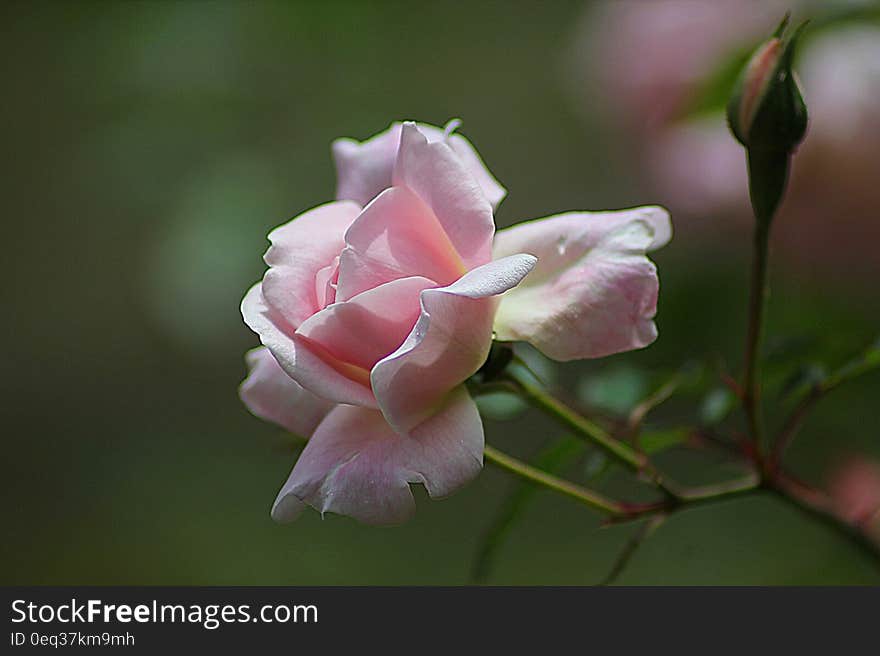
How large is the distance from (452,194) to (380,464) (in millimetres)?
64

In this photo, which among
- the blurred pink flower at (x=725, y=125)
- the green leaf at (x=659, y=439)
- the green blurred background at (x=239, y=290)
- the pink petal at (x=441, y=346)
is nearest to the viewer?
the pink petal at (x=441, y=346)

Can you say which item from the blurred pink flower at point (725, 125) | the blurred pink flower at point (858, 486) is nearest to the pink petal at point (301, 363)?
the blurred pink flower at point (725, 125)

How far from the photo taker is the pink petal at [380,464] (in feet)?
0.66

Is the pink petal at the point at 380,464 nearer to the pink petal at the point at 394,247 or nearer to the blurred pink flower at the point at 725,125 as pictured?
the pink petal at the point at 394,247

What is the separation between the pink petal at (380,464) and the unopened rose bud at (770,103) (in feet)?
0.35

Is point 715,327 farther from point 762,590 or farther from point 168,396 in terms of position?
point 168,396

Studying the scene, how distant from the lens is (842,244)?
49 centimetres

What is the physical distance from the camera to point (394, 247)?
0.22 meters

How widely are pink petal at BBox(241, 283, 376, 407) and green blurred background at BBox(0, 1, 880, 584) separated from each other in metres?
0.08

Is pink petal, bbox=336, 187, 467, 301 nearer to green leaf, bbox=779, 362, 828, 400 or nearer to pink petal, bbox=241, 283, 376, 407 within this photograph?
pink petal, bbox=241, 283, 376, 407

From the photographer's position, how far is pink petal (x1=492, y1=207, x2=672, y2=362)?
8.8 inches

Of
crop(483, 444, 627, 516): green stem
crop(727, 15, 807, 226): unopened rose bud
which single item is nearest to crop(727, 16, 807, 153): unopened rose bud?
crop(727, 15, 807, 226): unopened rose bud

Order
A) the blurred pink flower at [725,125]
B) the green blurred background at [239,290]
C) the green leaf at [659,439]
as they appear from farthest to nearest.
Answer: the green blurred background at [239,290], the blurred pink flower at [725,125], the green leaf at [659,439]

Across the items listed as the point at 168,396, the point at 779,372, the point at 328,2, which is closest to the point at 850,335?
the point at 779,372
